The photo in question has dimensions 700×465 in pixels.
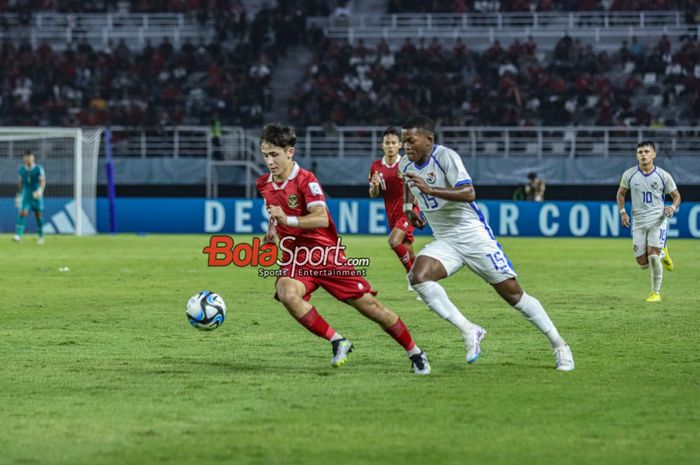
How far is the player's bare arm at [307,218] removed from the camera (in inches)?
344

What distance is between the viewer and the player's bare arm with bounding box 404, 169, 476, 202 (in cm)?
890

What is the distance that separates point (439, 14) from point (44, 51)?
15823 millimetres

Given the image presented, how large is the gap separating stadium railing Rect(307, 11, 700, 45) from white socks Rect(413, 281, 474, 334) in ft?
120

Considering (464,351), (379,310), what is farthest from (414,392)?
(464,351)

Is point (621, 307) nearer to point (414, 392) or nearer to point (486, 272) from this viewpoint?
point (486, 272)

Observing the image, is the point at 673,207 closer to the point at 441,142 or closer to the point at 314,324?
the point at 314,324

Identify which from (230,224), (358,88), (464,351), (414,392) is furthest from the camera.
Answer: (358,88)

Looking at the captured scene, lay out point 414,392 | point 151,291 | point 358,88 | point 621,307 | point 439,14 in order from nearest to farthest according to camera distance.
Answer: point 414,392, point 621,307, point 151,291, point 358,88, point 439,14

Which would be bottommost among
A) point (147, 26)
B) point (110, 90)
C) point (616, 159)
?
point (616, 159)

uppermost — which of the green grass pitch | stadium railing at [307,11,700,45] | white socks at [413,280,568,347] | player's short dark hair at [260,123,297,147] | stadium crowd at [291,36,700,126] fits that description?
stadium railing at [307,11,700,45]

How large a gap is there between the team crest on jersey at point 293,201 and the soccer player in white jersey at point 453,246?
0.90 m

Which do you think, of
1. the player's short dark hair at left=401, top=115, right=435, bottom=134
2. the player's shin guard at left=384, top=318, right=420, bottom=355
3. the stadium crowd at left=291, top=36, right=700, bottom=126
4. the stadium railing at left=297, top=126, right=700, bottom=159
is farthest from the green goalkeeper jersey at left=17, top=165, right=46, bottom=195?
the player's shin guard at left=384, top=318, right=420, bottom=355

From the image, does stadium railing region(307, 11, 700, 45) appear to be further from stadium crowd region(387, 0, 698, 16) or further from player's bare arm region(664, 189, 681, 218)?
player's bare arm region(664, 189, 681, 218)

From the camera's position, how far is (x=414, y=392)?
8133mm
